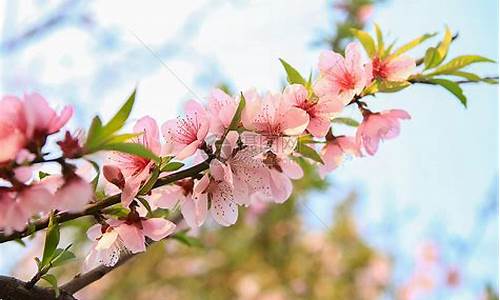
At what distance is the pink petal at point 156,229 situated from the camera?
658 millimetres

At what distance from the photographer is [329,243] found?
112 inches

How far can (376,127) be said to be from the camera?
0.74 metres

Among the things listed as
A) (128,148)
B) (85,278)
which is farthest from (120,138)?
(85,278)

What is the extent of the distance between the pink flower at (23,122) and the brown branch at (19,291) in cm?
13

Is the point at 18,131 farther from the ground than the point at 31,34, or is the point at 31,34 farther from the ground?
the point at 18,131

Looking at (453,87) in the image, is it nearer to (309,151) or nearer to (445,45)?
(445,45)

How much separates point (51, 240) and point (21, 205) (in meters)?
0.11

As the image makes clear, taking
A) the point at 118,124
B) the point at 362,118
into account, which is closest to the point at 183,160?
the point at 118,124

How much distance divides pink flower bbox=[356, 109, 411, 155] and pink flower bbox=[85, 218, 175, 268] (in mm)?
222

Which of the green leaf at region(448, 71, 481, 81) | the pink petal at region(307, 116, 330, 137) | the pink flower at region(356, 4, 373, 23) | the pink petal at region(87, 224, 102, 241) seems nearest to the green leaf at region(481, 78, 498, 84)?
the green leaf at region(448, 71, 481, 81)

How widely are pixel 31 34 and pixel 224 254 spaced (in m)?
1.01

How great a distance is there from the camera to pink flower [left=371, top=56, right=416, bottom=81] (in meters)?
0.74

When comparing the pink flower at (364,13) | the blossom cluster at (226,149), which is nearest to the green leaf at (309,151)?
the blossom cluster at (226,149)

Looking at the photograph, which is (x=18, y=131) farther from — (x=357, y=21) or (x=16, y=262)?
(x=16, y=262)
